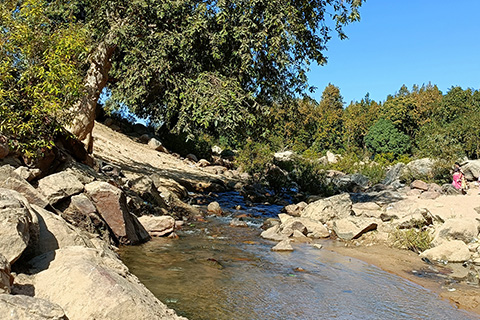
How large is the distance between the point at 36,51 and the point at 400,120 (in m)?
52.3

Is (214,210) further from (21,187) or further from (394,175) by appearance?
(394,175)

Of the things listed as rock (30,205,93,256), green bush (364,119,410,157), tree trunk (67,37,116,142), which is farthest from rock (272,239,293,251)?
green bush (364,119,410,157)

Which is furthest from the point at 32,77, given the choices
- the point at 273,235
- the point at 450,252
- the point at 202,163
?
the point at 202,163

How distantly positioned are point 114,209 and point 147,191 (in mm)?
3691

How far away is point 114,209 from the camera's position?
355 inches

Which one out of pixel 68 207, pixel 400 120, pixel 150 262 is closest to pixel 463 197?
pixel 150 262

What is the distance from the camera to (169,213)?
12.7 m

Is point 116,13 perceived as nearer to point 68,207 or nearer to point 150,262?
point 68,207

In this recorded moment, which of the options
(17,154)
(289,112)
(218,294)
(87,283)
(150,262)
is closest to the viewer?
(87,283)

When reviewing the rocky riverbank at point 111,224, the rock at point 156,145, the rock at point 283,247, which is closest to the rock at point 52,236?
the rocky riverbank at point 111,224

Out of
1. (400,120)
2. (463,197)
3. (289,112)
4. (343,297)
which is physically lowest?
(343,297)

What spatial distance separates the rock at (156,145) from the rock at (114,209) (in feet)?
51.8

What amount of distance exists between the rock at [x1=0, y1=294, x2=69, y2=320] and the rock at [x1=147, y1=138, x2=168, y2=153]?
21.8 meters

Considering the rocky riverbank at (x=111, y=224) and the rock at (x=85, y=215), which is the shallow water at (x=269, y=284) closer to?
the rock at (x=85, y=215)
